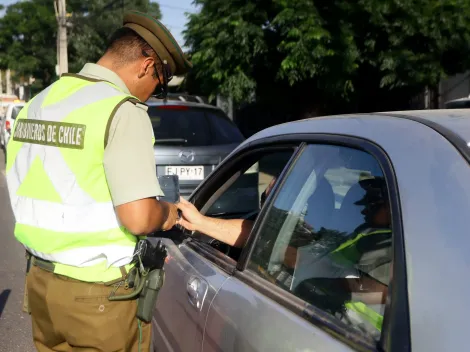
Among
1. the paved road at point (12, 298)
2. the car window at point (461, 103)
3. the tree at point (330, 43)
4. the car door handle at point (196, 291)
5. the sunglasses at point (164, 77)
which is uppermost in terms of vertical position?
the tree at point (330, 43)

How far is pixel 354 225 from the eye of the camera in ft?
6.65

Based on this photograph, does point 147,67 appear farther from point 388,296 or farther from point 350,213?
point 388,296

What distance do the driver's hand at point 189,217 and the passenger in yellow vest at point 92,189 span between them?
0.59m

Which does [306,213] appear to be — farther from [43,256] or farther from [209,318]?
[43,256]

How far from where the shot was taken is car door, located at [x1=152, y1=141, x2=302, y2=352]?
8.23 ft

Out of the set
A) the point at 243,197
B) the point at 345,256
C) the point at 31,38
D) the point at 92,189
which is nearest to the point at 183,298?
the point at 92,189

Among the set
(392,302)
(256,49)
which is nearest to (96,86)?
(392,302)

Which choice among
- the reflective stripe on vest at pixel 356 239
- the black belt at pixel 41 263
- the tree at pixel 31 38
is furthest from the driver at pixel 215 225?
the tree at pixel 31 38

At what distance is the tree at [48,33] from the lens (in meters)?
35.8

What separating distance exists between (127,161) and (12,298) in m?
4.10

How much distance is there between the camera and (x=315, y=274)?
6.84 ft

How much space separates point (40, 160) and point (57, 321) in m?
0.56

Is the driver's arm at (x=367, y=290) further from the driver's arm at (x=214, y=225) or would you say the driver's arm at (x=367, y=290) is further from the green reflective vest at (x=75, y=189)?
the driver's arm at (x=214, y=225)

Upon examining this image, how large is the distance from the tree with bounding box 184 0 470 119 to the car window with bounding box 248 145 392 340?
9.16 meters
